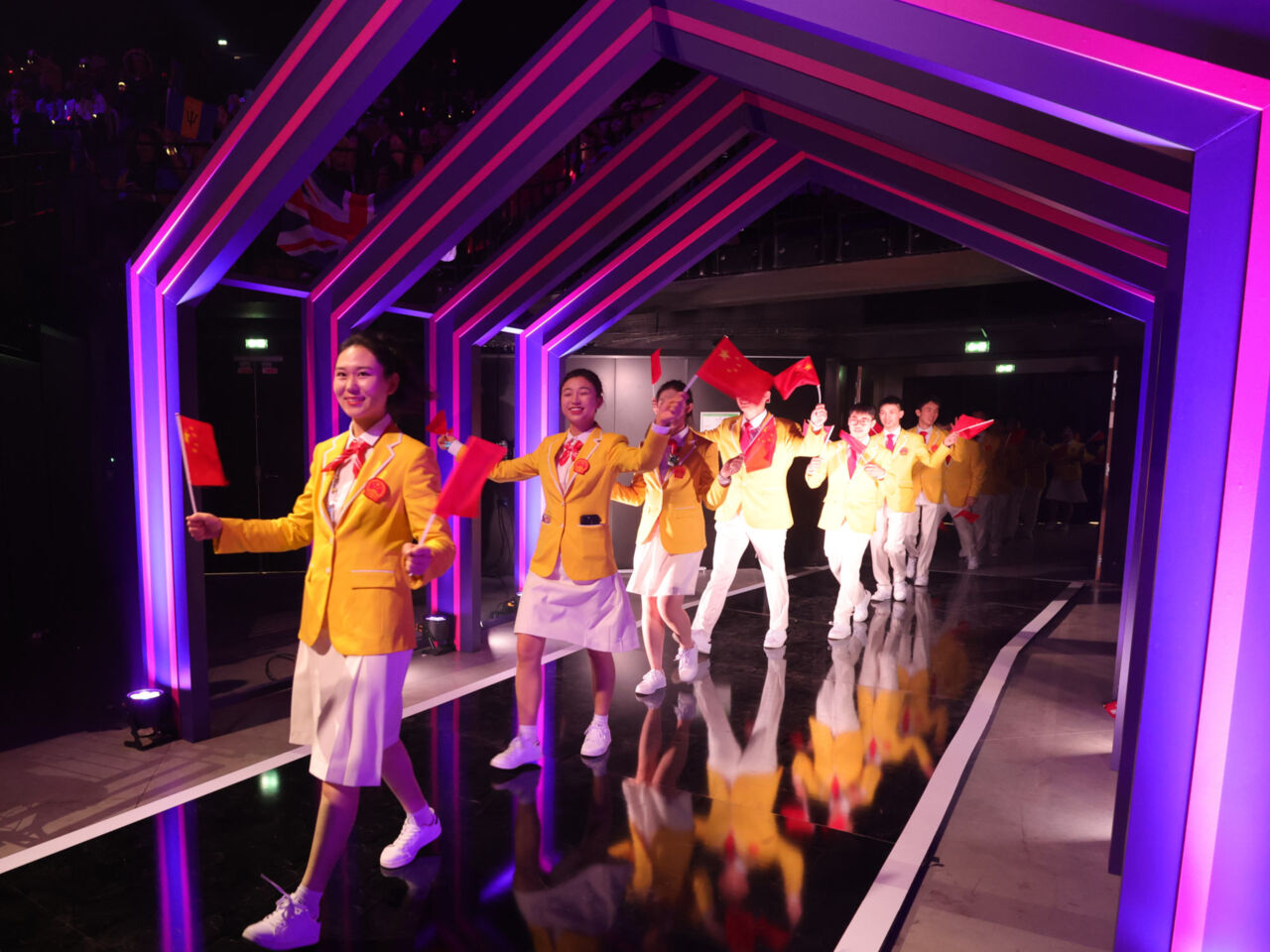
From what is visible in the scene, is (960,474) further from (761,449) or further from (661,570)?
(661,570)

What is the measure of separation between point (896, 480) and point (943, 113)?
4.74 meters

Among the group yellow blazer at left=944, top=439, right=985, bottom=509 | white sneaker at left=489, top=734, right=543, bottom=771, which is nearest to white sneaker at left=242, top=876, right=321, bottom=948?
white sneaker at left=489, top=734, right=543, bottom=771

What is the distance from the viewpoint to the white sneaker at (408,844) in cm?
262

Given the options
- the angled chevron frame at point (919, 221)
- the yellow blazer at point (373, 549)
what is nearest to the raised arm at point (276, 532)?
the yellow blazer at point (373, 549)

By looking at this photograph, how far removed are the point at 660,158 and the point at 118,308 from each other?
11.8 ft

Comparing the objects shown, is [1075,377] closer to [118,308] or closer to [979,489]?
[979,489]

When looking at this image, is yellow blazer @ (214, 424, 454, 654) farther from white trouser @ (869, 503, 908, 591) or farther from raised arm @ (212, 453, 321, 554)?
white trouser @ (869, 503, 908, 591)

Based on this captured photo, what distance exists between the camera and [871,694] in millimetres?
4574

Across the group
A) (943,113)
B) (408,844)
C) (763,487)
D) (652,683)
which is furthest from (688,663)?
(943,113)

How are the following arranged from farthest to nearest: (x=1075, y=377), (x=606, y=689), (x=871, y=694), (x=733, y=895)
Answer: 1. (x=1075, y=377)
2. (x=871, y=694)
3. (x=606, y=689)
4. (x=733, y=895)

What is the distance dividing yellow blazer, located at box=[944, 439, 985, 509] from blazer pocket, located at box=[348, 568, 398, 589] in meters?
7.55

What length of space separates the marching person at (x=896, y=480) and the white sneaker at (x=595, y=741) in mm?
3872

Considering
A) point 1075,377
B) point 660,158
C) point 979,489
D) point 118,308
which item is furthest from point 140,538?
point 1075,377

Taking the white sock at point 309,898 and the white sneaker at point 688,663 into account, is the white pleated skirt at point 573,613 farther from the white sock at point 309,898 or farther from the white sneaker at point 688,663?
the white sneaker at point 688,663
